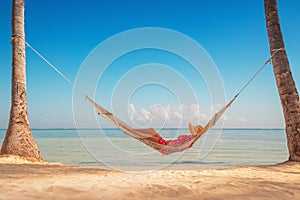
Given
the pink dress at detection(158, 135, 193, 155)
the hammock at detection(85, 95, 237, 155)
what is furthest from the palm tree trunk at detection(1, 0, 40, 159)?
the pink dress at detection(158, 135, 193, 155)

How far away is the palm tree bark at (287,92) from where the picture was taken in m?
3.88

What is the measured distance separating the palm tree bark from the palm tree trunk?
3.73 m

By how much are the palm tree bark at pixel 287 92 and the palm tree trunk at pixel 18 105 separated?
3.73 meters

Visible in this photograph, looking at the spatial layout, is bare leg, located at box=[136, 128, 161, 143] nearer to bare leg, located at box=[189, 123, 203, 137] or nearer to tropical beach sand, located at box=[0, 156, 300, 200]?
bare leg, located at box=[189, 123, 203, 137]

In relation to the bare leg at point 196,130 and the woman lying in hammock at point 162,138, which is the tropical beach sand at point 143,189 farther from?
the bare leg at point 196,130

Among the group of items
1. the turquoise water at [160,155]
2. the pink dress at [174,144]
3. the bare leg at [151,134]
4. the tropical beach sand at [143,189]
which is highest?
the bare leg at [151,134]

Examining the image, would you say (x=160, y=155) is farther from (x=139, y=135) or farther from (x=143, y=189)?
(x=143, y=189)

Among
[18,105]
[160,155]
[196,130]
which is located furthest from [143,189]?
[160,155]

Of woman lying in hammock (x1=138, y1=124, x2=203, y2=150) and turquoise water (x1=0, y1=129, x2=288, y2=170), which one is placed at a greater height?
woman lying in hammock (x1=138, y1=124, x2=203, y2=150)

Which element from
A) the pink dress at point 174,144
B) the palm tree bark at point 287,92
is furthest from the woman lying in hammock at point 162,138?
the palm tree bark at point 287,92

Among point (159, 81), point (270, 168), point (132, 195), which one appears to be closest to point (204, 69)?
point (159, 81)

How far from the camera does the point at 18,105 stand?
401 cm

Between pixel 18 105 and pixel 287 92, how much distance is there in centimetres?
399

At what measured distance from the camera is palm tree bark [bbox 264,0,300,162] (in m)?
3.88
